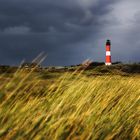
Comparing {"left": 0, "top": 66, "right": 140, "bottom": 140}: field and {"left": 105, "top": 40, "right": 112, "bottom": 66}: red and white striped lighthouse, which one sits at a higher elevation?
{"left": 105, "top": 40, "right": 112, "bottom": 66}: red and white striped lighthouse

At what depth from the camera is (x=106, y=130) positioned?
230 inches

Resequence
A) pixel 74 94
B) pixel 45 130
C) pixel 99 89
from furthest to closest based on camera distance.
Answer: pixel 99 89
pixel 74 94
pixel 45 130

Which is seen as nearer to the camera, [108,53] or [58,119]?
[58,119]

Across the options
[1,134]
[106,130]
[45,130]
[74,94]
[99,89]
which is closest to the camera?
[1,134]

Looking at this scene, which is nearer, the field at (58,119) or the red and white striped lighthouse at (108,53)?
the field at (58,119)

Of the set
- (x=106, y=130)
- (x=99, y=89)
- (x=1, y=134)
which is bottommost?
(x=1, y=134)

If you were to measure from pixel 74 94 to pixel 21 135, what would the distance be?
2.22m

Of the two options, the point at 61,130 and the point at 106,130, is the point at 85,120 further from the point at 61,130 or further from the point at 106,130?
the point at 61,130

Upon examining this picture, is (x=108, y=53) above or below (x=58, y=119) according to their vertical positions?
above

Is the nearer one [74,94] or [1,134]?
[1,134]

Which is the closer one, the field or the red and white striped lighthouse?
the field

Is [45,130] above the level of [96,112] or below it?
below

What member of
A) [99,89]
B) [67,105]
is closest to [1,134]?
[67,105]

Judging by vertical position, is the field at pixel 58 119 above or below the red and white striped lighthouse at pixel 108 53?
below
